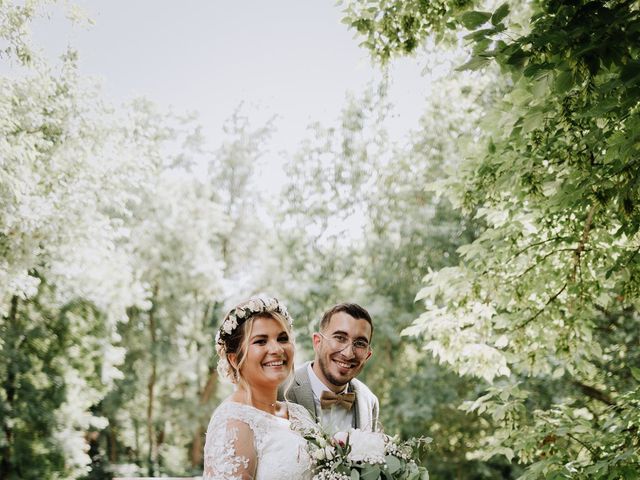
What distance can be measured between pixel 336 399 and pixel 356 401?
222 millimetres

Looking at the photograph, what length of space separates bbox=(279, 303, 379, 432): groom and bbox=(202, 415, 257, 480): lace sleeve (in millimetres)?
542

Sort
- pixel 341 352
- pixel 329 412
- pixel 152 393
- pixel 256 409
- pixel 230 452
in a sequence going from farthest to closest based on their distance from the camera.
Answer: pixel 152 393, pixel 329 412, pixel 341 352, pixel 256 409, pixel 230 452

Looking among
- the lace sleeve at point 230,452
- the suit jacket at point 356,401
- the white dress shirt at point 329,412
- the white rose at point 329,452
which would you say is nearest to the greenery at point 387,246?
the suit jacket at point 356,401

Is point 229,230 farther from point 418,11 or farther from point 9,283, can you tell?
point 418,11

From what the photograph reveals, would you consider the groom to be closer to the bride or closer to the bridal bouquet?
the bride

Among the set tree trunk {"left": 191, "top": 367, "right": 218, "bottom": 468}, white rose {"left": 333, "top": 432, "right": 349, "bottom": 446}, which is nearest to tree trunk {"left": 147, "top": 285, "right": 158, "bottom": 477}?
tree trunk {"left": 191, "top": 367, "right": 218, "bottom": 468}

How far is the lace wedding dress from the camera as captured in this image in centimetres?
226

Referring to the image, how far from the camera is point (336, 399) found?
2867 mm

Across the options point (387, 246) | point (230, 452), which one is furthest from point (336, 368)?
point (387, 246)

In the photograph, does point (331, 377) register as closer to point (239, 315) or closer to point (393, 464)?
point (239, 315)

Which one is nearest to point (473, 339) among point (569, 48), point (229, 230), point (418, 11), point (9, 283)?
point (418, 11)

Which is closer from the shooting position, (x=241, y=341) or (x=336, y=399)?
(x=241, y=341)

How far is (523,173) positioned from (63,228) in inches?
342

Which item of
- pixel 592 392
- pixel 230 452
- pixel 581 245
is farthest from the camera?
pixel 592 392
